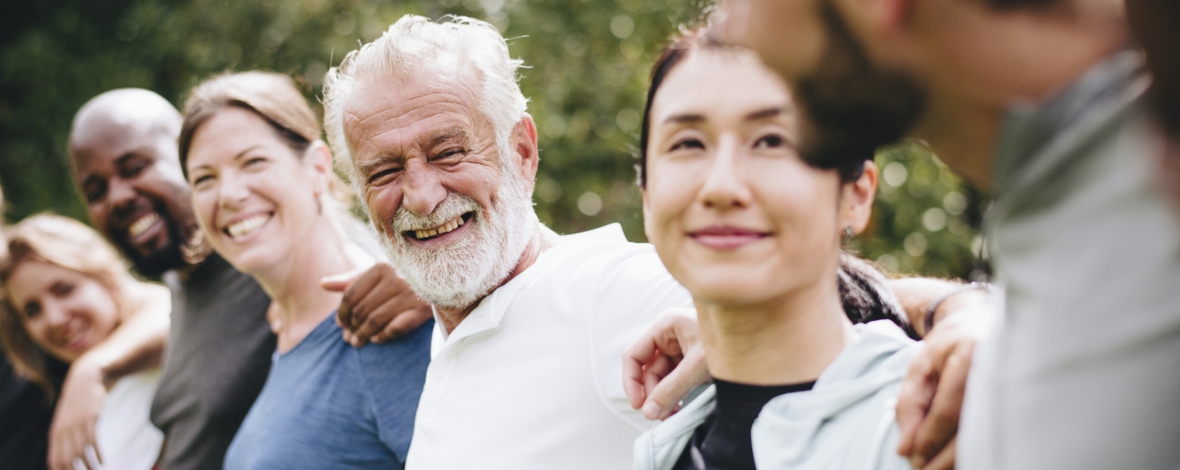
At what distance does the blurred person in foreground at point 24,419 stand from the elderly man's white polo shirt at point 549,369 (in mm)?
2910

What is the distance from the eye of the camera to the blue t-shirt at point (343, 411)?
2.24 m

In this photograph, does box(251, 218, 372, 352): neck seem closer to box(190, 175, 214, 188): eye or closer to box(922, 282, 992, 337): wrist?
box(190, 175, 214, 188): eye

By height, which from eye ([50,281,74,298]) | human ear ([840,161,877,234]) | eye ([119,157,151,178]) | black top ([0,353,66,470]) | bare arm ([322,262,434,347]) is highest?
human ear ([840,161,877,234])

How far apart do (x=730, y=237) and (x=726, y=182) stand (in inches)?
3.1

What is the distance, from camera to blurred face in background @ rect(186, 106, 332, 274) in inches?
112

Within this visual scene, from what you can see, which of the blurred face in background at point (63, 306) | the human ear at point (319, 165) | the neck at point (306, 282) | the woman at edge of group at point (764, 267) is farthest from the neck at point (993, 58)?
the blurred face in background at point (63, 306)

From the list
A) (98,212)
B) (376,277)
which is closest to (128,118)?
(98,212)

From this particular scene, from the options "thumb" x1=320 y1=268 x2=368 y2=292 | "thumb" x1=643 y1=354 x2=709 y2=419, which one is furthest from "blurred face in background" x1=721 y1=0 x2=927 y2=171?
"thumb" x1=320 y1=268 x2=368 y2=292

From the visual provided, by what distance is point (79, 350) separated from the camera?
3945 millimetres

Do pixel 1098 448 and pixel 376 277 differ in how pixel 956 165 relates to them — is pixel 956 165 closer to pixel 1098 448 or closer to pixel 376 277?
pixel 1098 448

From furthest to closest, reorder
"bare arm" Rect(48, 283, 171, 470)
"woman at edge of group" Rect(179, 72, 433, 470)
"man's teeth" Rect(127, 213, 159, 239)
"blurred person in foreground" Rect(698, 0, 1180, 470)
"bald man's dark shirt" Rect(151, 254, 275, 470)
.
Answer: "man's teeth" Rect(127, 213, 159, 239), "bare arm" Rect(48, 283, 171, 470), "bald man's dark shirt" Rect(151, 254, 275, 470), "woman at edge of group" Rect(179, 72, 433, 470), "blurred person in foreground" Rect(698, 0, 1180, 470)

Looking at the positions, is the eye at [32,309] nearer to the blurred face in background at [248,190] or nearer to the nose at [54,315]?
the nose at [54,315]

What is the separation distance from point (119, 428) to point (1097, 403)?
359cm

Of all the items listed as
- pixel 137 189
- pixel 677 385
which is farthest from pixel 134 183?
pixel 677 385
